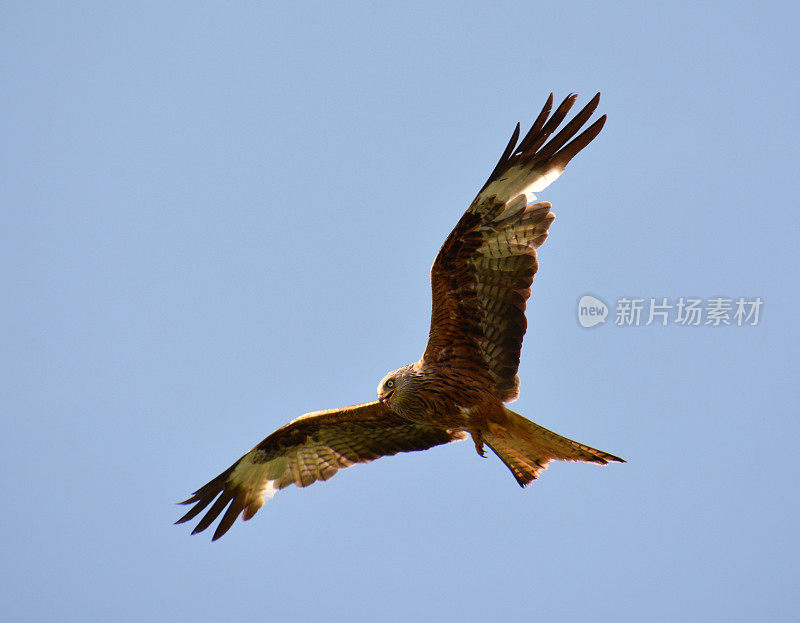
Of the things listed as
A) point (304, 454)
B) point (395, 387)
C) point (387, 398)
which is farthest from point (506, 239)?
point (304, 454)

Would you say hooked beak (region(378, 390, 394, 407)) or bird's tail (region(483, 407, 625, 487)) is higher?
hooked beak (region(378, 390, 394, 407))

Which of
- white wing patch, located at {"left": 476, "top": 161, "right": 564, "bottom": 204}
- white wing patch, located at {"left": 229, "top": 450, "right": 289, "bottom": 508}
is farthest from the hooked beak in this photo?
white wing patch, located at {"left": 476, "top": 161, "right": 564, "bottom": 204}

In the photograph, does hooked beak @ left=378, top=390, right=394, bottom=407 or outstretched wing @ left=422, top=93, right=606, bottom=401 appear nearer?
outstretched wing @ left=422, top=93, right=606, bottom=401

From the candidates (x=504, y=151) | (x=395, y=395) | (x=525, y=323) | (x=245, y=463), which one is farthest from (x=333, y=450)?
(x=504, y=151)

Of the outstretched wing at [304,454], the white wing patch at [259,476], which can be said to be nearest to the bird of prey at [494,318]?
the outstretched wing at [304,454]

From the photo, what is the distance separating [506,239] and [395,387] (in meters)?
1.83

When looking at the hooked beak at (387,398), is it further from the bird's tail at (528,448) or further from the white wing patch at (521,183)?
the white wing patch at (521,183)

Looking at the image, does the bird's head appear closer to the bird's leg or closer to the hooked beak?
the hooked beak

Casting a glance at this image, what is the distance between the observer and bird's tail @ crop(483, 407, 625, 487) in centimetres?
883

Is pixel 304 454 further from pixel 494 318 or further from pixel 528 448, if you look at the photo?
pixel 494 318

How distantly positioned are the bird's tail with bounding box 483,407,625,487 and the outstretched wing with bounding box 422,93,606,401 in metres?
0.81

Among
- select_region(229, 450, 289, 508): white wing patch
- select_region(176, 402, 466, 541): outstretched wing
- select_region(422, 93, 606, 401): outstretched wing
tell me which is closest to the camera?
select_region(422, 93, 606, 401): outstretched wing

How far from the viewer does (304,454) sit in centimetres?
1058

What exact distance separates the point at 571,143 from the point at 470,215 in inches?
46.3
